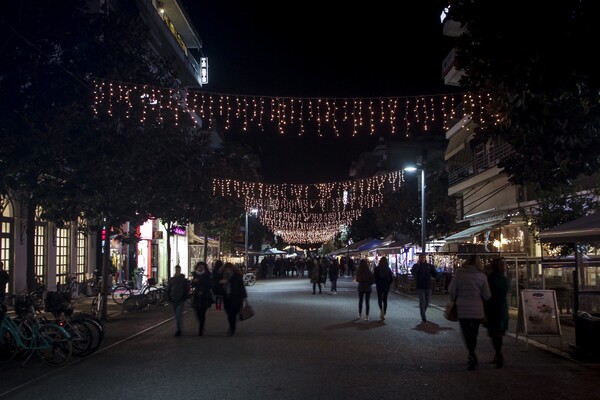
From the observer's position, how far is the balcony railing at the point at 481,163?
99.6 feet

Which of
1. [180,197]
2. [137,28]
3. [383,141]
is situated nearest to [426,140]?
[383,141]

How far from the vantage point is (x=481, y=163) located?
114 feet

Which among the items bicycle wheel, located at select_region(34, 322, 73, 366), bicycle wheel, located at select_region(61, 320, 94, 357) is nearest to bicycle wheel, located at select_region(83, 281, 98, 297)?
bicycle wheel, located at select_region(61, 320, 94, 357)

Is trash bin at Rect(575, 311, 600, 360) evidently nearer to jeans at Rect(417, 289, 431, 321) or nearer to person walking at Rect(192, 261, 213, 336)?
jeans at Rect(417, 289, 431, 321)

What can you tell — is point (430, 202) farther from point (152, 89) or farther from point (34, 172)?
point (34, 172)

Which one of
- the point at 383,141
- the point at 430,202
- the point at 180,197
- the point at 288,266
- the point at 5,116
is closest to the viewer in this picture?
the point at 5,116

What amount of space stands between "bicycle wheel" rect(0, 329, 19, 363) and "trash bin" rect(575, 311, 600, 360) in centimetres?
928

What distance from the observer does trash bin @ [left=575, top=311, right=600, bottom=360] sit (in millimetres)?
10758

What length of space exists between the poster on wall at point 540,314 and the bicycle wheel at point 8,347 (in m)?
9.11

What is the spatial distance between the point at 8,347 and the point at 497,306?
320 inches

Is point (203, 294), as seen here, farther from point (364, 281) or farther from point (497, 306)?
point (497, 306)

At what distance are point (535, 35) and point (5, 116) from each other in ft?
29.7

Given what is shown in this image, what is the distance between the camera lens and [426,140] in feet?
277

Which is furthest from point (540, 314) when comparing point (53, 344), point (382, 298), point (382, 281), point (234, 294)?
point (53, 344)
